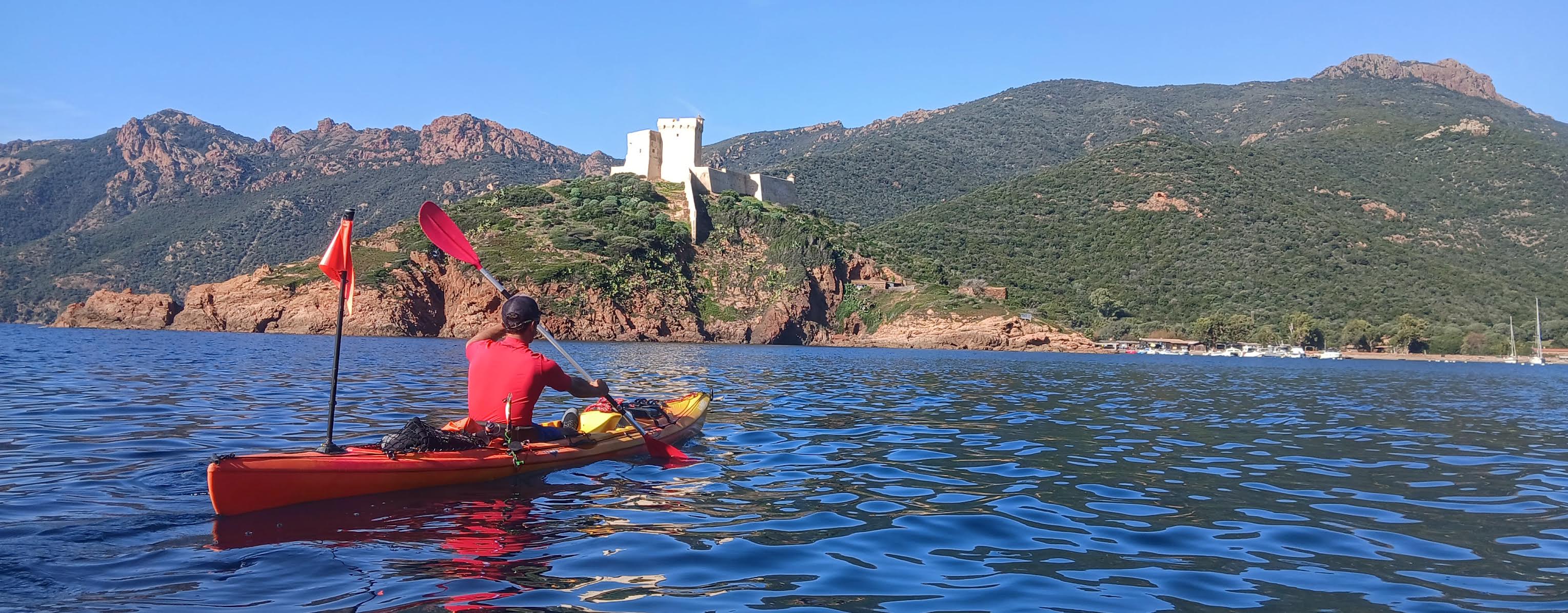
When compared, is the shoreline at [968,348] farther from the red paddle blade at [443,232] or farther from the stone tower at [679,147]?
the red paddle blade at [443,232]

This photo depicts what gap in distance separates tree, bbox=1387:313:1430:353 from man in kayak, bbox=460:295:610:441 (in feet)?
262

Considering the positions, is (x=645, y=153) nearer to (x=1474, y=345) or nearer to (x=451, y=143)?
(x=1474, y=345)

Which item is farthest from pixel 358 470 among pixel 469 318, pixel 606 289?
pixel 606 289

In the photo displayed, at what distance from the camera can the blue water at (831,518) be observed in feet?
17.8

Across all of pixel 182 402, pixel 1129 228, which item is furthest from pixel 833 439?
pixel 1129 228

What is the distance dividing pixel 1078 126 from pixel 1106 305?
84.1 meters

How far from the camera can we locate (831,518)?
7590mm

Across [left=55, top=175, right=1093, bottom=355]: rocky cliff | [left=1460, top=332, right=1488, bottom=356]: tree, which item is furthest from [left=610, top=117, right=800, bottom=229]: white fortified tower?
[left=1460, top=332, right=1488, bottom=356]: tree

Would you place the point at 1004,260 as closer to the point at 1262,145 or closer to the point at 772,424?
the point at 1262,145

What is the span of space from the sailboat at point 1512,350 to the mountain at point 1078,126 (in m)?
50.9

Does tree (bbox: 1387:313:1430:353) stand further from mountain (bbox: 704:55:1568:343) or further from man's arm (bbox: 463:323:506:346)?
man's arm (bbox: 463:323:506:346)

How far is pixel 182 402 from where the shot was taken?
15547 mm

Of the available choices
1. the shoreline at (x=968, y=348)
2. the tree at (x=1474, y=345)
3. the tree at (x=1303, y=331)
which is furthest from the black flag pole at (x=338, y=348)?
the tree at (x=1474, y=345)

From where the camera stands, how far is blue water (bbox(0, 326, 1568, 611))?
17.8ft
